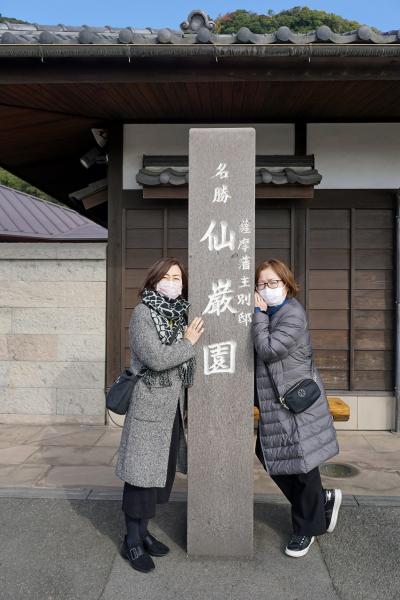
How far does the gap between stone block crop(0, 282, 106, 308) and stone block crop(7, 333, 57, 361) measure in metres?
0.42

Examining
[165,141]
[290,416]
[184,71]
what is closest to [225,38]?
[184,71]

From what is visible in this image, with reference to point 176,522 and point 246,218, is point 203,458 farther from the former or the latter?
point 246,218

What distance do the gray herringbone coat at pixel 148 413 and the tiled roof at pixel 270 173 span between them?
3.19 m

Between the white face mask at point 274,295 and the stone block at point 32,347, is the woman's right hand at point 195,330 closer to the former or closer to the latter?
the white face mask at point 274,295

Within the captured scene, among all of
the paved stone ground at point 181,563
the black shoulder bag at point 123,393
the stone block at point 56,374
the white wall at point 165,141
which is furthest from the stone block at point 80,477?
the white wall at point 165,141

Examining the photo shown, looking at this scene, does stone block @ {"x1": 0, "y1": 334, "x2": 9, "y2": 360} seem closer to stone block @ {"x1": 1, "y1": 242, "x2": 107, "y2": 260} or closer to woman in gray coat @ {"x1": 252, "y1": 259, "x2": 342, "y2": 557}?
stone block @ {"x1": 1, "y1": 242, "x2": 107, "y2": 260}

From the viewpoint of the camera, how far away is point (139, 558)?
10.1ft

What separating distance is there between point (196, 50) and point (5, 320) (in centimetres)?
420

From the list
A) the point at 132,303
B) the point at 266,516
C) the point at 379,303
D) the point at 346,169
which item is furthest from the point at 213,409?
the point at 346,169

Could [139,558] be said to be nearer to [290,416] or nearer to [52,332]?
[290,416]

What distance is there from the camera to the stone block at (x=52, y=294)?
636 centimetres

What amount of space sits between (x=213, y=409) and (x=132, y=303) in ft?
11.1

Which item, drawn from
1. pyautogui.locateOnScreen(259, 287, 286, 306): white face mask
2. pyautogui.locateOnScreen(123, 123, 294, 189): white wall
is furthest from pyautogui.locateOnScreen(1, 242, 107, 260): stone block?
pyautogui.locateOnScreen(259, 287, 286, 306): white face mask

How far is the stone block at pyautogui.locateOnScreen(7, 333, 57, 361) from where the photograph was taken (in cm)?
637
